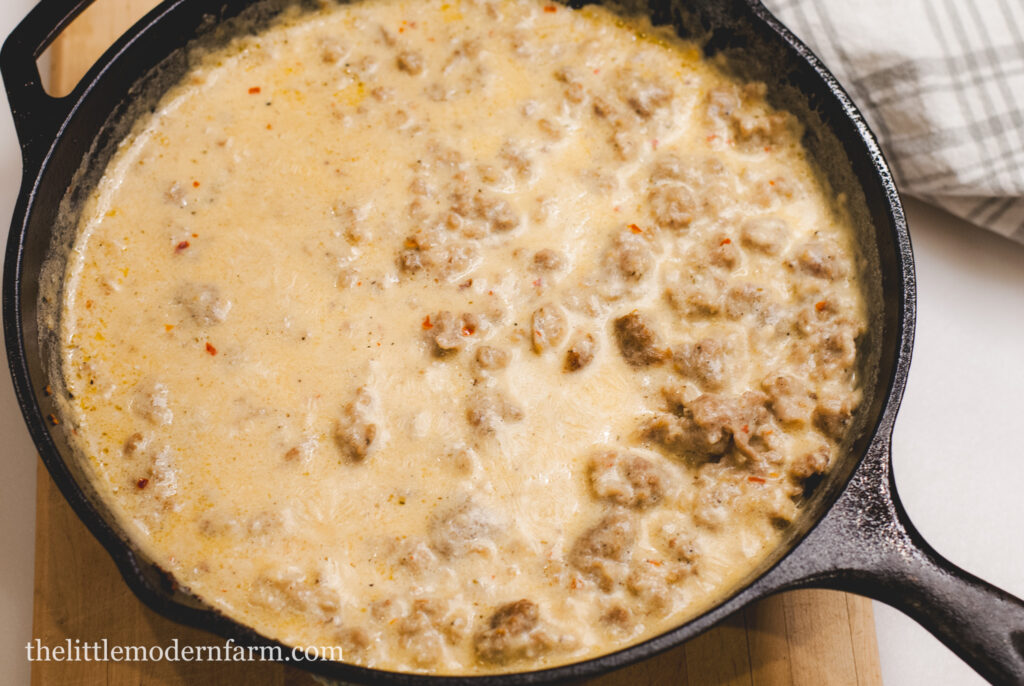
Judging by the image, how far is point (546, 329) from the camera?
6.71ft

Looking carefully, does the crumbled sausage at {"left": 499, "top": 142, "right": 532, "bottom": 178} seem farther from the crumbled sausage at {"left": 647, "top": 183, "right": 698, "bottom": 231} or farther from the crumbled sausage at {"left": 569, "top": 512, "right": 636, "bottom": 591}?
the crumbled sausage at {"left": 569, "top": 512, "right": 636, "bottom": 591}

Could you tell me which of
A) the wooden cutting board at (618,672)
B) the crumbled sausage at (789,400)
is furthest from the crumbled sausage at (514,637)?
the crumbled sausage at (789,400)

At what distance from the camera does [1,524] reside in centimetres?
232

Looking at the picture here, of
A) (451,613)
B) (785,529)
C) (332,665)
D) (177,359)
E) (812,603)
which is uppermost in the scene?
(177,359)

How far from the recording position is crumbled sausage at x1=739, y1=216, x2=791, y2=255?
2.16 meters

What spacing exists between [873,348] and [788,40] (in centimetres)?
81

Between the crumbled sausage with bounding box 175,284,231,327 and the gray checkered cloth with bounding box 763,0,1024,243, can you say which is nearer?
the crumbled sausage with bounding box 175,284,231,327

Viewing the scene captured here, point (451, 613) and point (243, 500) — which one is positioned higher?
point (243, 500)

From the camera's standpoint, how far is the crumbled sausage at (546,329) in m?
2.04

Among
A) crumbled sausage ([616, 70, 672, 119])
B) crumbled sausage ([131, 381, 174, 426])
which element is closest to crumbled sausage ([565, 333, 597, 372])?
crumbled sausage ([616, 70, 672, 119])

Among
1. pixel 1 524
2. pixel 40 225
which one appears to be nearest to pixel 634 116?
pixel 40 225

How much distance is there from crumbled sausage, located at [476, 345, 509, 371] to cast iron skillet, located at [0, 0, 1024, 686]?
0.70 meters

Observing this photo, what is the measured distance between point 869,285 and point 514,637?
1202 mm

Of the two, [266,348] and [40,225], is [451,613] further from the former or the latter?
[40,225]
